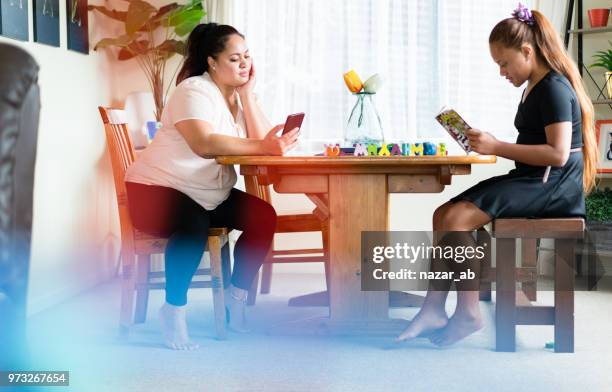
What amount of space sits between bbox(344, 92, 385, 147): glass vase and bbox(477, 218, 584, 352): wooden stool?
70 centimetres

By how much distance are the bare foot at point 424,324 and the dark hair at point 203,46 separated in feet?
4.13

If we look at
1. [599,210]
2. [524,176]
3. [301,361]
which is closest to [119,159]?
[301,361]

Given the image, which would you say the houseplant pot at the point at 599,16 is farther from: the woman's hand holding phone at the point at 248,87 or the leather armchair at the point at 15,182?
the leather armchair at the point at 15,182

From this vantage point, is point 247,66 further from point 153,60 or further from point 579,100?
point 153,60

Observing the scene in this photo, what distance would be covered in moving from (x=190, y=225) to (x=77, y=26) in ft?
5.26

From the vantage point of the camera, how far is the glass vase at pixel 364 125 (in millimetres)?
3369

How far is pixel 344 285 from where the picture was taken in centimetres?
302

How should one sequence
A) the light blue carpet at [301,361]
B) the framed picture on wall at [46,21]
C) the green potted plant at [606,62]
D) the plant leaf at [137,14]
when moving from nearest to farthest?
1. the light blue carpet at [301,361]
2. the framed picture on wall at [46,21]
3. the plant leaf at [137,14]
4. the green potted plant at [606,62]

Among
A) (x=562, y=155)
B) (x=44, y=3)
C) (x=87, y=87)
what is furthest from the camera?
(x=87, y=87)

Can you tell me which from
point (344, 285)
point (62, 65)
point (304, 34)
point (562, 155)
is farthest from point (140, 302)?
point (304, 34)

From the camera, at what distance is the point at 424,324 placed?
2.97m

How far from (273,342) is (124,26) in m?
2.40

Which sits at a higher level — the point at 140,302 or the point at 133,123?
the point at 133,123

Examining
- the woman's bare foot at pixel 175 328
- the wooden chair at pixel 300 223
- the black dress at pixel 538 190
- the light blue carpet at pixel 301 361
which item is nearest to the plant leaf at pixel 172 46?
the wooden chair at pixel 300 223
